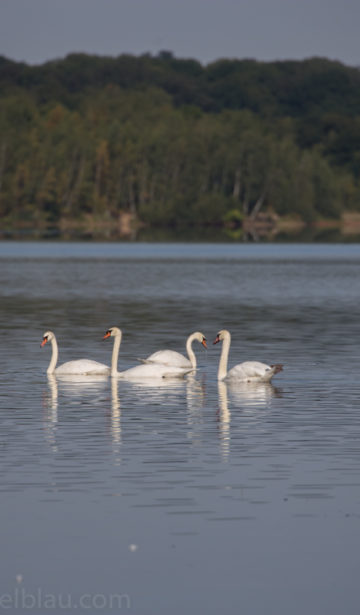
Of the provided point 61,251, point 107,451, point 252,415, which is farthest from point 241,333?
point 61,251

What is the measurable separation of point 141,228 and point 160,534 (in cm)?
18533

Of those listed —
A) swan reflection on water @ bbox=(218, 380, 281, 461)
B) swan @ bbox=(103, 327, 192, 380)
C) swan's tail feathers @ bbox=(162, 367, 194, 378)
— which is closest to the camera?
swan reflection on water @ bbox=(218, 380, 281, 461)

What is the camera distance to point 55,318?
146ft

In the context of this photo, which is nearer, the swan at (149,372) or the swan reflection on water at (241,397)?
the swan reflection on water at (241,397)

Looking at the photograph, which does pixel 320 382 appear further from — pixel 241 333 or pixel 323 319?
pixel 323 319

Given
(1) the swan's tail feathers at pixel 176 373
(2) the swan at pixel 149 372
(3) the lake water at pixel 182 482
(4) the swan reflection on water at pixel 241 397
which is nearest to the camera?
(3) the lake water at pixel 182 482

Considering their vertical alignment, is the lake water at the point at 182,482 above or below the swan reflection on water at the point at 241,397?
above

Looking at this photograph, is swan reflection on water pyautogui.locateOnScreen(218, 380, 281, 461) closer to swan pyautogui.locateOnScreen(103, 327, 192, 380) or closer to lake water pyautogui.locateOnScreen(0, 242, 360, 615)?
lake water pyautogui.locateOnScreen(0, 242, 360, 615)

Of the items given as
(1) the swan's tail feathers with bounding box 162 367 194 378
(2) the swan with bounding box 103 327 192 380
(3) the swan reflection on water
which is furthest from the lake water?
(2) the swan with bounding box 103 327 192 380

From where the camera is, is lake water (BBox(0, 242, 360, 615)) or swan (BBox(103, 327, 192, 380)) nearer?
lake water (BBox(0, 242, 360, 615))

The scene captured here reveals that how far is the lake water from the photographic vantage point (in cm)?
1223

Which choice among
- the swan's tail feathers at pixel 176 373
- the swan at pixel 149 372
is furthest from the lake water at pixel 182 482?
the swan at pixel 149 372

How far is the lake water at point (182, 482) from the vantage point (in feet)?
40.1

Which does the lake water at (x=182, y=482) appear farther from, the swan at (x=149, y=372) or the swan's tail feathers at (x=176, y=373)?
the swan at (x=149, y=372)
